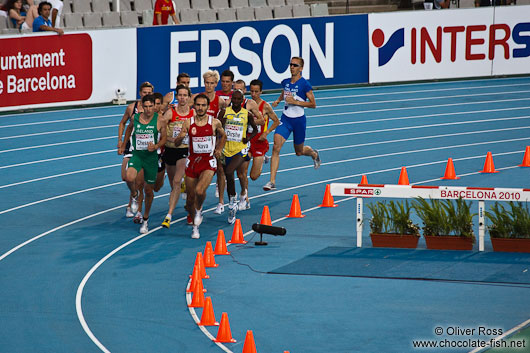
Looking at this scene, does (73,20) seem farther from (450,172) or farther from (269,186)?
(450,172)

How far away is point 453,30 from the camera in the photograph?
27.3 metres

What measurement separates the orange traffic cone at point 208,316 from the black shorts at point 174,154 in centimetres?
430

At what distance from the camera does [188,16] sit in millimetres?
26250

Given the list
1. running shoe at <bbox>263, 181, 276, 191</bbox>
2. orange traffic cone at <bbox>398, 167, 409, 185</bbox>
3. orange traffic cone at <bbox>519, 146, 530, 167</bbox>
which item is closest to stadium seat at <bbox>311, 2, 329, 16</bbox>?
orange traffic cone at <bbox>519, 146, 530, 167</bbox>

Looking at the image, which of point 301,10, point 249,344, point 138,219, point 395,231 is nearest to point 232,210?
point 138,219

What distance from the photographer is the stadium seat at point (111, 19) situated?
24.8m

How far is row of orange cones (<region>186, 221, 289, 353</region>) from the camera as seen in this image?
914 centimetres

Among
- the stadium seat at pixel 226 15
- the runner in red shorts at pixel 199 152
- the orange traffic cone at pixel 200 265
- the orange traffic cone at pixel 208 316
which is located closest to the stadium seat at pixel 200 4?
the stadium seat at pixel 226 15

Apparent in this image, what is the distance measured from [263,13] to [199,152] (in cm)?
1513

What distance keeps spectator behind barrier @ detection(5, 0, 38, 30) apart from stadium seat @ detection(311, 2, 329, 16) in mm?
9002

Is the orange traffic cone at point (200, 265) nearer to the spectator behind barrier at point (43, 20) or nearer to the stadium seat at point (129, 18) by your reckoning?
the spectator behind barrier at point (43, 20)

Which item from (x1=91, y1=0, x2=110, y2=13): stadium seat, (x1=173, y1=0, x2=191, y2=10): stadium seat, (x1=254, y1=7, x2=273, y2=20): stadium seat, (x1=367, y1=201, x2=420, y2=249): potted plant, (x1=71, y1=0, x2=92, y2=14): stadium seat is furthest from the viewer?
(x1=254, y1=7, x2=273, y2=20): stadium seat

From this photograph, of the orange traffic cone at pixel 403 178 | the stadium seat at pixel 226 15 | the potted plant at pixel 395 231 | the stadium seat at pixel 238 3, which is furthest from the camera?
the stadium seat at pixel 238 3

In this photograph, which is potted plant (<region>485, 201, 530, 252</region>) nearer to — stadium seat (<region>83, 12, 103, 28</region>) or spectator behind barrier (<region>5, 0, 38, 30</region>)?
spectator behind barrier (<region>5, 0, 38, 30</region>)
